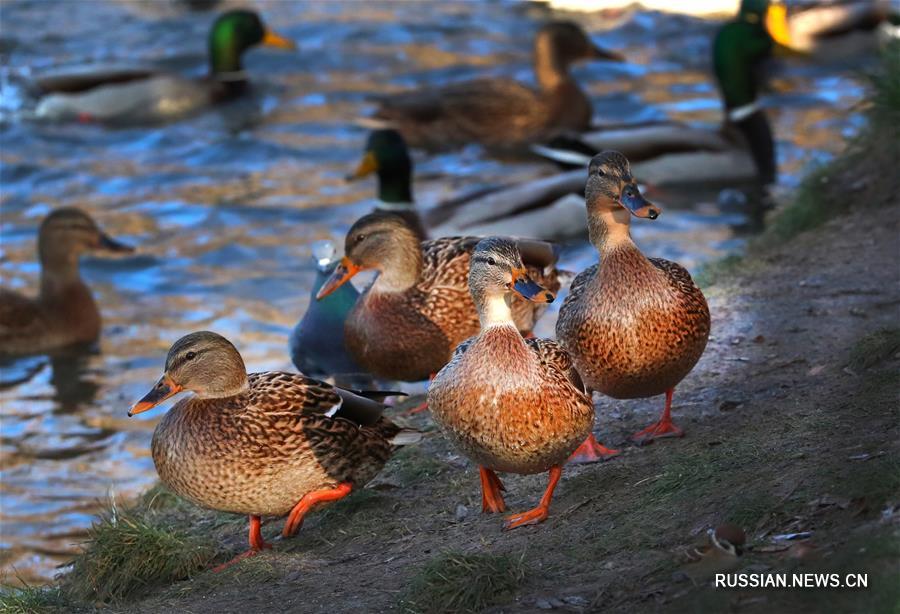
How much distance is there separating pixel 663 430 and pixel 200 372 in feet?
5.94

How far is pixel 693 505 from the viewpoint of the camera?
14.4 ft

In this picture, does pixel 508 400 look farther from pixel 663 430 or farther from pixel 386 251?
pixel 386 251

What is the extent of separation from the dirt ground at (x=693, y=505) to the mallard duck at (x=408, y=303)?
34 cm

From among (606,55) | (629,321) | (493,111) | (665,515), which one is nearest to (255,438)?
(629,321)

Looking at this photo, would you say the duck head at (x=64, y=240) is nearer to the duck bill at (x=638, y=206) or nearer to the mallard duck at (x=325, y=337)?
the mallard duck at (x=325, y=337)

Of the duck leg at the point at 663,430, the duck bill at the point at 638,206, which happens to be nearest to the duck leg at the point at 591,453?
the duck leg at the point at 663,430

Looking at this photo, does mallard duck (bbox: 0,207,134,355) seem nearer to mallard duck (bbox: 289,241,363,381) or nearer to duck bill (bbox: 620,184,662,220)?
mallard duck (bbox: 289,241,363,381)

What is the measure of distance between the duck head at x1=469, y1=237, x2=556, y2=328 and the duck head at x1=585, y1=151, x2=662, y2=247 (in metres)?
0.61

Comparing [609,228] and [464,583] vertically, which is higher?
[609,228]

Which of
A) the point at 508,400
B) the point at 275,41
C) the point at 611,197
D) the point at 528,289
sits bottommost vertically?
the point at 275,41

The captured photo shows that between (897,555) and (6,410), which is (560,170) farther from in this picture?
(897,555)

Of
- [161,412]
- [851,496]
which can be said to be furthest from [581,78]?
[851,496]

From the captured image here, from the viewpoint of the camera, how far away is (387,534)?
505 cm

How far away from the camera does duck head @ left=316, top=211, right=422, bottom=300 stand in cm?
680
